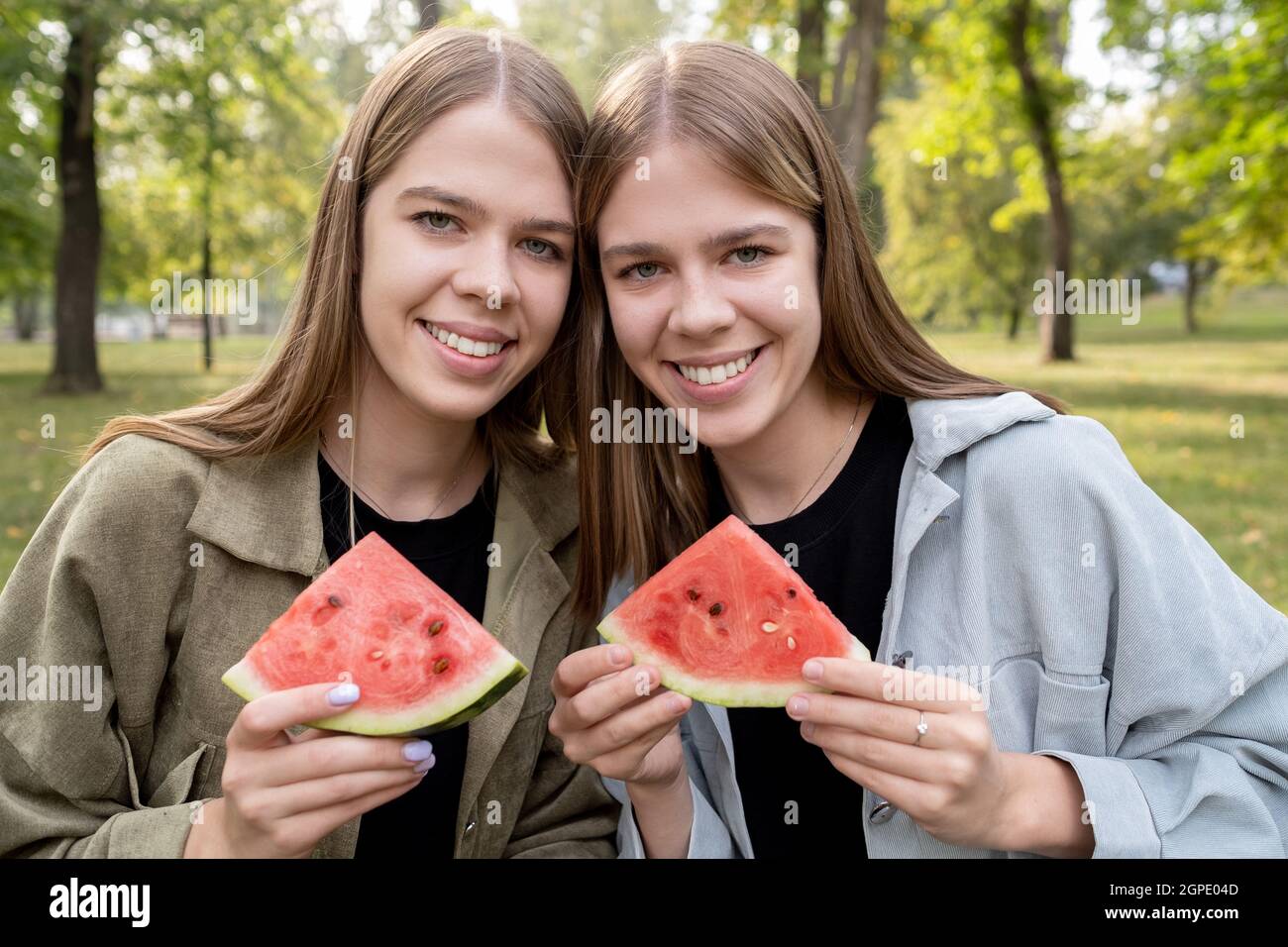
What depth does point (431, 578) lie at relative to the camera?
10.1 feet

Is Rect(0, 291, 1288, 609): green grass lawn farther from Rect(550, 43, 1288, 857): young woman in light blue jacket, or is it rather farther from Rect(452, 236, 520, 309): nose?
Rect(550, 43, 1288, 857): young woman in light blue jacket

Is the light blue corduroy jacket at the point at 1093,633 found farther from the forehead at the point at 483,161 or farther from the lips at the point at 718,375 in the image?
the forehead at the point at 483,161

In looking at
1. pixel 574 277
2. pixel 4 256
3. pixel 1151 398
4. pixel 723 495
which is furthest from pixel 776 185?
pixel 4 256

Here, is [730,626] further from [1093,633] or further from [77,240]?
[77,240]

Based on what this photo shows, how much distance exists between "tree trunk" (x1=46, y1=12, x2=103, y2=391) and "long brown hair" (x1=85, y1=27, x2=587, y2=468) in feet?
67.2

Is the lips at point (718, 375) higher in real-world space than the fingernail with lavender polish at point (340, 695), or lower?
higher

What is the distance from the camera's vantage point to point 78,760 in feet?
8.52

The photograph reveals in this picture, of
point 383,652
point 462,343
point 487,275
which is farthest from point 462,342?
point 383,652

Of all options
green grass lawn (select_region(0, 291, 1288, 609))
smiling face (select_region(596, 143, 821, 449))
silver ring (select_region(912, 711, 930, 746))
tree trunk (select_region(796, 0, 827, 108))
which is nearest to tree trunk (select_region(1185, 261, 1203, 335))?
green grass lawn (select_region(0, 291, 1288, 609))

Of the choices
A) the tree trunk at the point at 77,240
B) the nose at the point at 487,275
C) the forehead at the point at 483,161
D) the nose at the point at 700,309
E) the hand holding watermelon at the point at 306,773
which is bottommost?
the hand holding watermelon at the point at 306,773

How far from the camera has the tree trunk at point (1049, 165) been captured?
21547 millimetres

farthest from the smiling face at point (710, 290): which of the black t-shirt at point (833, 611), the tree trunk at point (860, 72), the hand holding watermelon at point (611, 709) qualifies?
the tree trunk at point (860, 72)

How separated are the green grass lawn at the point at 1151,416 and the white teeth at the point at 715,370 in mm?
1541

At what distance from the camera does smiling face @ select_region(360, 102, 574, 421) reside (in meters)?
2.74
